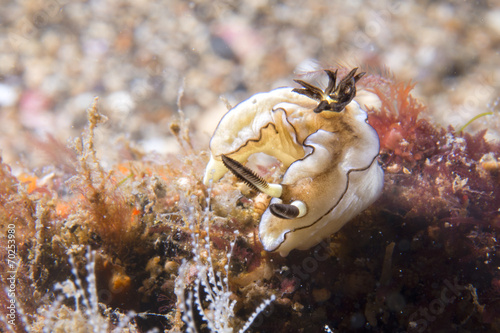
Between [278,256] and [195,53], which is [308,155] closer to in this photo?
[278,256]

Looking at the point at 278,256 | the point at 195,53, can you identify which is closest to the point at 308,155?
the point at 278,256

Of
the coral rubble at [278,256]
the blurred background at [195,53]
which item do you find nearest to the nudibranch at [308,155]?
the coral rubble at [278,256]

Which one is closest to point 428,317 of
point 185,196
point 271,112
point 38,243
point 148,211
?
point 271,112

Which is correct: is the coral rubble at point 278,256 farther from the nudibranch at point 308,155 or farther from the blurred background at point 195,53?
the blurred background at point 195,53

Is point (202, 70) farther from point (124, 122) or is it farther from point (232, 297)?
point (232, 297)

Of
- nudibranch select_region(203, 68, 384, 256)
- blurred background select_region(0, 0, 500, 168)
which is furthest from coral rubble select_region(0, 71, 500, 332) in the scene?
blurred background select_region(0, 0, 500, 168)

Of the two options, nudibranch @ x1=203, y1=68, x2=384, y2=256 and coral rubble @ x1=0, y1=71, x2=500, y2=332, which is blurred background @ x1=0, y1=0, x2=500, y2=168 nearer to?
coral rubble @ x1=0, y1=71, x2=500, y2=332
